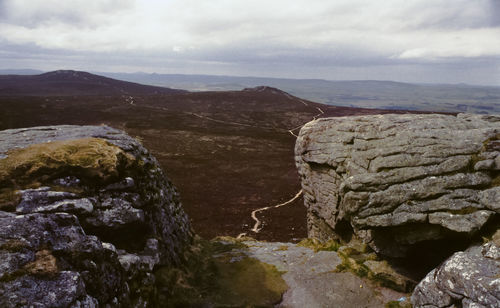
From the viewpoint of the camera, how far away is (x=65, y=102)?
11869 centimetres

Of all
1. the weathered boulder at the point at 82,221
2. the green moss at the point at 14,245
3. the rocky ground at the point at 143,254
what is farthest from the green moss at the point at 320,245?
the green moss at the point at 14,245

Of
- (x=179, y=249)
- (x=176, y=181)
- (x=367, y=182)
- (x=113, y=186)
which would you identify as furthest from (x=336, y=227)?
(x=176, y=181)

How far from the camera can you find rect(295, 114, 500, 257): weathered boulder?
50.6 feet

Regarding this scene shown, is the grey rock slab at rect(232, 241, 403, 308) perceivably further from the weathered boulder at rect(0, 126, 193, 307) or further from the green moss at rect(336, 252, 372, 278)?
the weathered boulder at rect(0, 126, 193, 307)

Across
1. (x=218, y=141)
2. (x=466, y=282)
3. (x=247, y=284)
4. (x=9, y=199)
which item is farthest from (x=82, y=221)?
(x=218, y=141)

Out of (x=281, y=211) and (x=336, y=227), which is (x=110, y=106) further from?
(x=336, y=227)

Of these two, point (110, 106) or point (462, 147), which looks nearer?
point (462, 147)

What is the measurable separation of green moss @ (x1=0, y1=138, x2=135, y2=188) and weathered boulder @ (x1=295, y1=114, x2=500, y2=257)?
13.4 m

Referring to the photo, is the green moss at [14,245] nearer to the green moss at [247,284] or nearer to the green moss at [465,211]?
the green moss at [247,284]

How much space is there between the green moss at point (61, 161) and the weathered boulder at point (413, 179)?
13.4 metres

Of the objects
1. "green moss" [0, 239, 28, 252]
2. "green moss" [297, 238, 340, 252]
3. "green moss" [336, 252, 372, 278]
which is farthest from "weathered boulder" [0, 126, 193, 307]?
"green moss" [336, 252, 372, 278]

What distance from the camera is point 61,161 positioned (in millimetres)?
13859

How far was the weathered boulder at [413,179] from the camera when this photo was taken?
50.6ft

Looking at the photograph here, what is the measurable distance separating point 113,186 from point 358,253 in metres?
15.5
